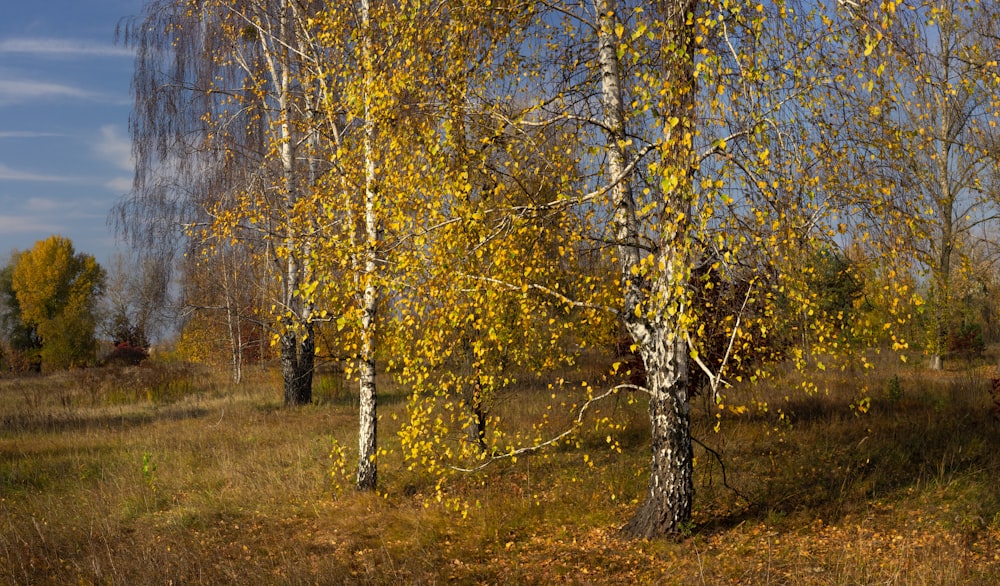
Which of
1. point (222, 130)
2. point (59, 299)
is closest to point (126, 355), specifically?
point (59, 299)

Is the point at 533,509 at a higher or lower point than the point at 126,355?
lower

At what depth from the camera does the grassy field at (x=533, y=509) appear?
519cm

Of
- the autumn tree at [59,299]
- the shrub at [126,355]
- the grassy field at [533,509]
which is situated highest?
the autumn tree at [59,299]

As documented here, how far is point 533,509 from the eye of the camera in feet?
22.2

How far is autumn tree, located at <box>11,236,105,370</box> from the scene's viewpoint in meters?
31.3

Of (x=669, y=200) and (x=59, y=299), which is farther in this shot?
(x=59, y=299)

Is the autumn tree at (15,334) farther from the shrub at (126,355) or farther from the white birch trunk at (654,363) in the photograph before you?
the white birch trunk at (654,363)

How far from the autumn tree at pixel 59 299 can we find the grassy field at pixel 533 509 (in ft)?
75.9

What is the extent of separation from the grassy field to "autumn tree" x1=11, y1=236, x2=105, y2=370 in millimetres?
23148

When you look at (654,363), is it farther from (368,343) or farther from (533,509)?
(368,343)

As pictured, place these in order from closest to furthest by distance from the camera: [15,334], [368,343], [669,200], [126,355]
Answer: [669,200]
[368,343]
[126,355]
[15,334]

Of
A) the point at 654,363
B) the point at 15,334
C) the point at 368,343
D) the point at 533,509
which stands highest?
the point at 15,334

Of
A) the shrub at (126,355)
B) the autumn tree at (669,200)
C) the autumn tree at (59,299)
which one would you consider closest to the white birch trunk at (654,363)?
the autumn tree at (669,200)

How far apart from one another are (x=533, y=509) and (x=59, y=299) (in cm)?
3424
